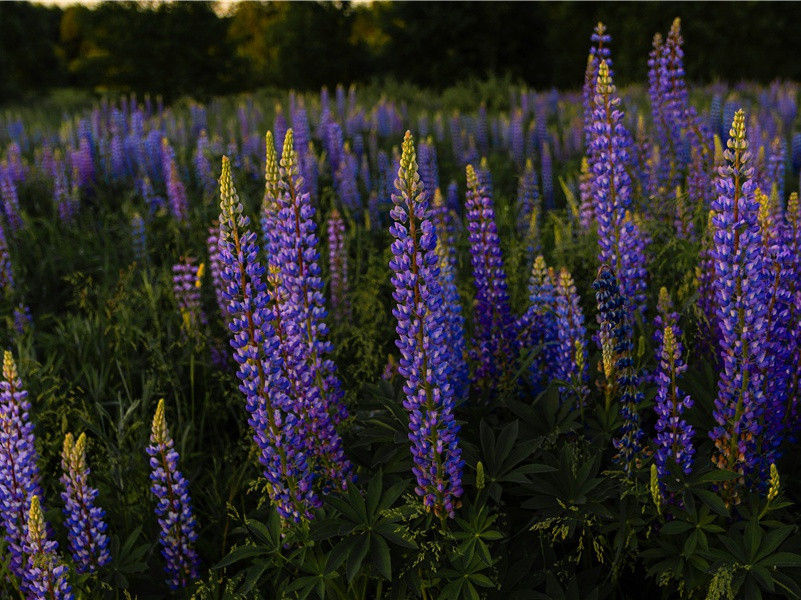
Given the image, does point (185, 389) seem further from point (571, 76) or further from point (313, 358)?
point (571, 76)

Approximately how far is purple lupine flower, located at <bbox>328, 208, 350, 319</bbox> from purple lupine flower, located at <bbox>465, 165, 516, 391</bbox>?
1363 millimetres

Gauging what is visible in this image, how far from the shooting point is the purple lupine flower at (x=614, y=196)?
302 centimetres

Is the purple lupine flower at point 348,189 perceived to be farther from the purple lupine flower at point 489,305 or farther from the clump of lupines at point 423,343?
the clump of lupines at point 423,343

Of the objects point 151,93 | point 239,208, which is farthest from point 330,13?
point 239,208

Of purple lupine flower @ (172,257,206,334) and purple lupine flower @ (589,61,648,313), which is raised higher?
purple lupine flower @ (589,61,648,313)

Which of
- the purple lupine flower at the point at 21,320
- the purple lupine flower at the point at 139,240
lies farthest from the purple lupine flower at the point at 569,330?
the purple lupine flower at the point at 139,240

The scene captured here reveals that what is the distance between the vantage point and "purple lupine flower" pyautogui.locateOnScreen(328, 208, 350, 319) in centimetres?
425

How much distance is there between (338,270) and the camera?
438cm

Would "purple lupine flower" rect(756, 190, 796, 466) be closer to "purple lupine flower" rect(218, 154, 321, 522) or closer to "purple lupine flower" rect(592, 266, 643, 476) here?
"purple lupine flower" rect(592, 266, 643, 476)

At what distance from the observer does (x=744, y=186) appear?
7.25ft

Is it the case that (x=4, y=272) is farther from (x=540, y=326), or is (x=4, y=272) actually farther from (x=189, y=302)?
(x=540, y=326)

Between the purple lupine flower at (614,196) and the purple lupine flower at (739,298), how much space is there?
699 millimetres

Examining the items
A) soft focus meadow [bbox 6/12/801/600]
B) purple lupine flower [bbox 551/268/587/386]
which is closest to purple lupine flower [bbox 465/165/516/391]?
soft focus meadow [bbox 6/12/801/600]

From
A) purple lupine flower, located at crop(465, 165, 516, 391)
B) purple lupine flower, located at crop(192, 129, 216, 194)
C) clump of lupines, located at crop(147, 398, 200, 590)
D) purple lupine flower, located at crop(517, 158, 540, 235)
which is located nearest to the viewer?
clump of lupines, located at crop(147, 398, 200, 590)
